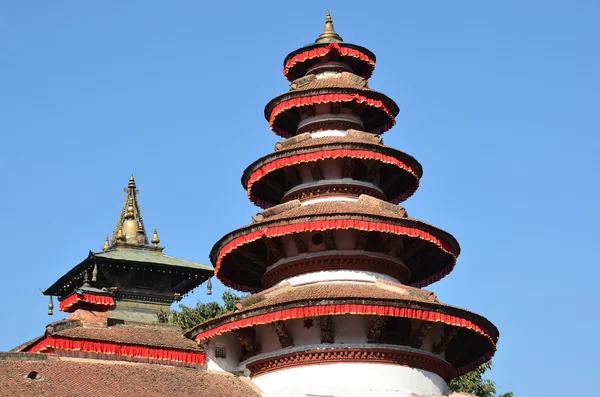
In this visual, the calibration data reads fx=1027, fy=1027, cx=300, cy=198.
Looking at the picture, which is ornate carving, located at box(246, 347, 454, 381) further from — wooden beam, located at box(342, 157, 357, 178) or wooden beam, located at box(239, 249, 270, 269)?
wooden beam, located at box(342, 157, 357, 178)

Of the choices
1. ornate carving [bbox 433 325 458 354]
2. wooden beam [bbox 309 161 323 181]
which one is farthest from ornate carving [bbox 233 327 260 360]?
wooden beam [bbox 309 161 323 181]

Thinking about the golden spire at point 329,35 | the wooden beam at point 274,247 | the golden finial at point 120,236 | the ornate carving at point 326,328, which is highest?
the golden finial at point 120,236

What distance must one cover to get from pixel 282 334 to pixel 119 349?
3.85 meters

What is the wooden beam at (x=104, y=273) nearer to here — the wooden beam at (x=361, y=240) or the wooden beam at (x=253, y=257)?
the wooden beam at (x=253, y=257)

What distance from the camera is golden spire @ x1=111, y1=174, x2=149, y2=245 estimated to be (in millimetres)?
56125

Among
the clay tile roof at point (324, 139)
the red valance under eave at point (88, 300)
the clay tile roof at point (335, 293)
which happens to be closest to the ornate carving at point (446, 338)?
the clay tile roof at point (335, 293)

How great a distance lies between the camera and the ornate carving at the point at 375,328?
24000 mm

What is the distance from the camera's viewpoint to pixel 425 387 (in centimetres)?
2453

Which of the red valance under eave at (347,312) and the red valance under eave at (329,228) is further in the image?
the red valance under eave at (329,228)

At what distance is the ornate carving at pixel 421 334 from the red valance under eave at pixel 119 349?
5.14 m

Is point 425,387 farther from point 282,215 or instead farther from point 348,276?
point 282,215

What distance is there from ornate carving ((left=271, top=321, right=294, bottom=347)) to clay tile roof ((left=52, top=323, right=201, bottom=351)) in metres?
2.08

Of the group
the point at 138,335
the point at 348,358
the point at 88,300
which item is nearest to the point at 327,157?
the point at 348,358

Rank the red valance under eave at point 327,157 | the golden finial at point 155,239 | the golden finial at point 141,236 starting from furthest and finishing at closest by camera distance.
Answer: the golden finial at point 141,236 → the golden finial at point 155,239 → the red valance under eave at point 327,157
